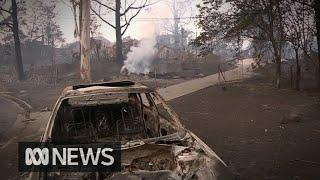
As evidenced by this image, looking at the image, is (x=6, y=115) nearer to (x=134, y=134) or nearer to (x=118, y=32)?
(x=134, y=134)

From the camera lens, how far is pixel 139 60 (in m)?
33.5

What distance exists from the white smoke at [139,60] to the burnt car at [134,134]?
23.4 meters

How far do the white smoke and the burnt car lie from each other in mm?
23390

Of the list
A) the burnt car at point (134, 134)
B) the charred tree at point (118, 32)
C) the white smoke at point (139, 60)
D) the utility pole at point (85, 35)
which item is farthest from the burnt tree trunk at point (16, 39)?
the burnt car at point (134, 134)

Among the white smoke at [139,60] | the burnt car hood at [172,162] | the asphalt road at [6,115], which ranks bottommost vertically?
the asphalt road at [6,115]

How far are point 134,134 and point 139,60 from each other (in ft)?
90.8

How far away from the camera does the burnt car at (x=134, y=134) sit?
13.0 feet

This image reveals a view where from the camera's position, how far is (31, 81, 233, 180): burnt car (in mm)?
3963

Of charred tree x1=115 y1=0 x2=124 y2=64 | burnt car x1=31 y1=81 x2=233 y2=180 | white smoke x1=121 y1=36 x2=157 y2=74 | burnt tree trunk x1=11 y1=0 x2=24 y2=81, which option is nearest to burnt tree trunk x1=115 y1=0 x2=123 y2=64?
charred tree x1=115 y1=0 x2=124 y2=64

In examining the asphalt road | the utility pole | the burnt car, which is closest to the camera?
the burnt car

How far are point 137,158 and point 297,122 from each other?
22.8 feet

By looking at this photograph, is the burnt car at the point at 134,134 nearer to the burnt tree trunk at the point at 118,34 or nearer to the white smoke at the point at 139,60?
the white smoke at the point at 139,60

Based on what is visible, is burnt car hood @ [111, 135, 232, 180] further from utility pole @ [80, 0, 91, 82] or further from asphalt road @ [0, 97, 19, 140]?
utility pole @ [80, 0, 91, 82]

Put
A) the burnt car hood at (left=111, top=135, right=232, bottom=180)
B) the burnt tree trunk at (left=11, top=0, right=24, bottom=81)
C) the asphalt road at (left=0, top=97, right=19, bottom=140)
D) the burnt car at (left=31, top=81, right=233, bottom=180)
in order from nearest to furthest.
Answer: the burnt car hood at (left=111, top=135, right=232, bottom=180) < the burnt car at (left=31, top=81, right=233, bottom=180) < the asphalt road at (left=0, top=97, right=19, bottom=140) < the burnt tree trunk at (left=11, top=0, right=24, bottom=81)
